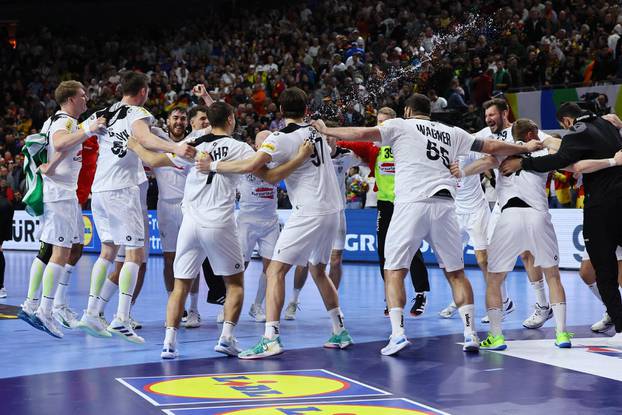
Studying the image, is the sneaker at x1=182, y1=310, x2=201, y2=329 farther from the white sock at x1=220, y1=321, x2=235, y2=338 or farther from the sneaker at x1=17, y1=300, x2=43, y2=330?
the white sock at x1=220, y1=321, x2=235, y2=338

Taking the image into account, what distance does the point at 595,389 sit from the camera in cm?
640

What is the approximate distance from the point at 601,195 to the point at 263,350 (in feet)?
11.0

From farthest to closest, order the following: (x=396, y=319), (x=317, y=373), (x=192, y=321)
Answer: (x=192, y=321) < (x=396, y=319) < (x=317, y=373)

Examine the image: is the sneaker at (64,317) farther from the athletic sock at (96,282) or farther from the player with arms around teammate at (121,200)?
the player with arms around teammate at (121,200)

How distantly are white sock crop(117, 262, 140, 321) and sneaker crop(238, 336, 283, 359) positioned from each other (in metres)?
1.57

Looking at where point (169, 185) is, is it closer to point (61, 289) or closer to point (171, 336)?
point (61, 289)

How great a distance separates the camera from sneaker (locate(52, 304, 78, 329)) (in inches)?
382

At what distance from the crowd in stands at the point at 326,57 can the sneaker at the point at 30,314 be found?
621cm

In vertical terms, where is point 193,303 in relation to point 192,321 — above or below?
above

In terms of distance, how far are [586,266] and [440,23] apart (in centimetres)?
1388

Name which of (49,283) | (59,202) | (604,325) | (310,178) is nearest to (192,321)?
(49,283)

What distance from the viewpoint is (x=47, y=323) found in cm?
892

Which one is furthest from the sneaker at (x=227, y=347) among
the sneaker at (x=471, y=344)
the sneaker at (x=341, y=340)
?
the sneaker at (x=471, y=344)

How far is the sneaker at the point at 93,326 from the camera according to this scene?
8.81 metres
